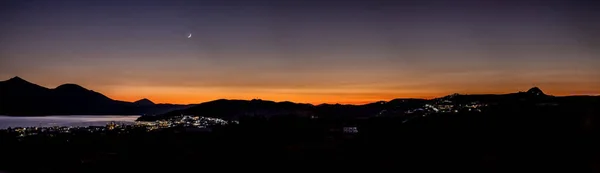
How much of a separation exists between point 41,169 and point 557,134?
4751 centimetres

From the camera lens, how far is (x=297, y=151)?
1850 inches

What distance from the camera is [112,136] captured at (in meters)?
88.2

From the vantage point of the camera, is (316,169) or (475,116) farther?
(475,116)

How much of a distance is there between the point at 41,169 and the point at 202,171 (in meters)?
22.2

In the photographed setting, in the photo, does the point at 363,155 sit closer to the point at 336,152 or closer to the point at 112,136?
the point at 336,152

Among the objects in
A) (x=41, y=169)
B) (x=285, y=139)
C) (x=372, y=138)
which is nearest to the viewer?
(x=372, y=138)

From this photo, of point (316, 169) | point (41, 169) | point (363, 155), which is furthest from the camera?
point (41, 169)

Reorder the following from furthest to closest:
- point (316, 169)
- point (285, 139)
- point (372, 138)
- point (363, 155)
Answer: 1. point (285, 139)
2. point (372, 138)
3. point (363, 155)
4. point (316, 169)

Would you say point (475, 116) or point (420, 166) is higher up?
point (475, 116)

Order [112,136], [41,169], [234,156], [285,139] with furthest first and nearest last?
1. [112,136]
2. [285,139]
3. [41,169]
4. [234,156]

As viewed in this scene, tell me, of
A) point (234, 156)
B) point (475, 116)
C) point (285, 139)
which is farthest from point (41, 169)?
point (475, 116)

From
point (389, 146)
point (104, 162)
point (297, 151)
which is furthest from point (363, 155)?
point (104, 162)

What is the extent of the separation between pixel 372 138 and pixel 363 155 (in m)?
9.32

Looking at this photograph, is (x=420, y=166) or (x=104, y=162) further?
(x=104, y=162)
